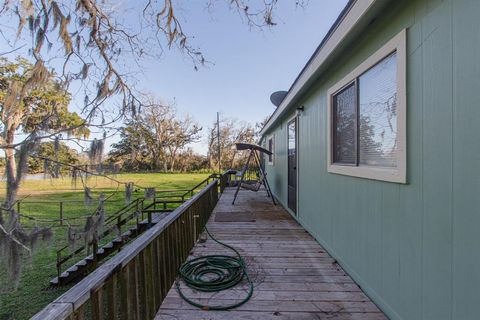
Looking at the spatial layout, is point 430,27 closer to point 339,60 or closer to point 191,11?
point 339,60

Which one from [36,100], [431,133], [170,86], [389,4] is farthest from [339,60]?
[170,86]

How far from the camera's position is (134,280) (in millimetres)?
1653

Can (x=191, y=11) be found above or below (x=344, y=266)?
above

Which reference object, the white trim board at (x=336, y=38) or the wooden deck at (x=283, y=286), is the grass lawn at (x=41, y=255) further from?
the white trim board at (x=336, y=38)

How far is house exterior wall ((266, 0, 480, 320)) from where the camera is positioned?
125 cm

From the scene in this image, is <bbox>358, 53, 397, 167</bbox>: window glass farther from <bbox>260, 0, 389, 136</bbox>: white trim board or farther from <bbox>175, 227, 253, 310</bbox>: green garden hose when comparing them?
<bbox>175, 227, 253, 310</bbox>: green garden hose

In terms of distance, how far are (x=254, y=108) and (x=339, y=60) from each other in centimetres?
2612

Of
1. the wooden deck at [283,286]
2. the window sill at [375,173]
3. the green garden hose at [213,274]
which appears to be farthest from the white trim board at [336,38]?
the green garden hose at [213,274]

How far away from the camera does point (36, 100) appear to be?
7.73 ft

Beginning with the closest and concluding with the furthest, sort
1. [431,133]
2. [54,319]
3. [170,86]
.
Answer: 1. [54,319]
2. [431,133]
3. [170,86]

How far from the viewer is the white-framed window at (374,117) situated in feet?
5.90

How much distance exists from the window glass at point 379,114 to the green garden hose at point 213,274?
5.26 feet

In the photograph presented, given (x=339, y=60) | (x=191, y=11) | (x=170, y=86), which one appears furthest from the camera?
(x=170, y=86)

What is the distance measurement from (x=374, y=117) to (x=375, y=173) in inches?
20.2
